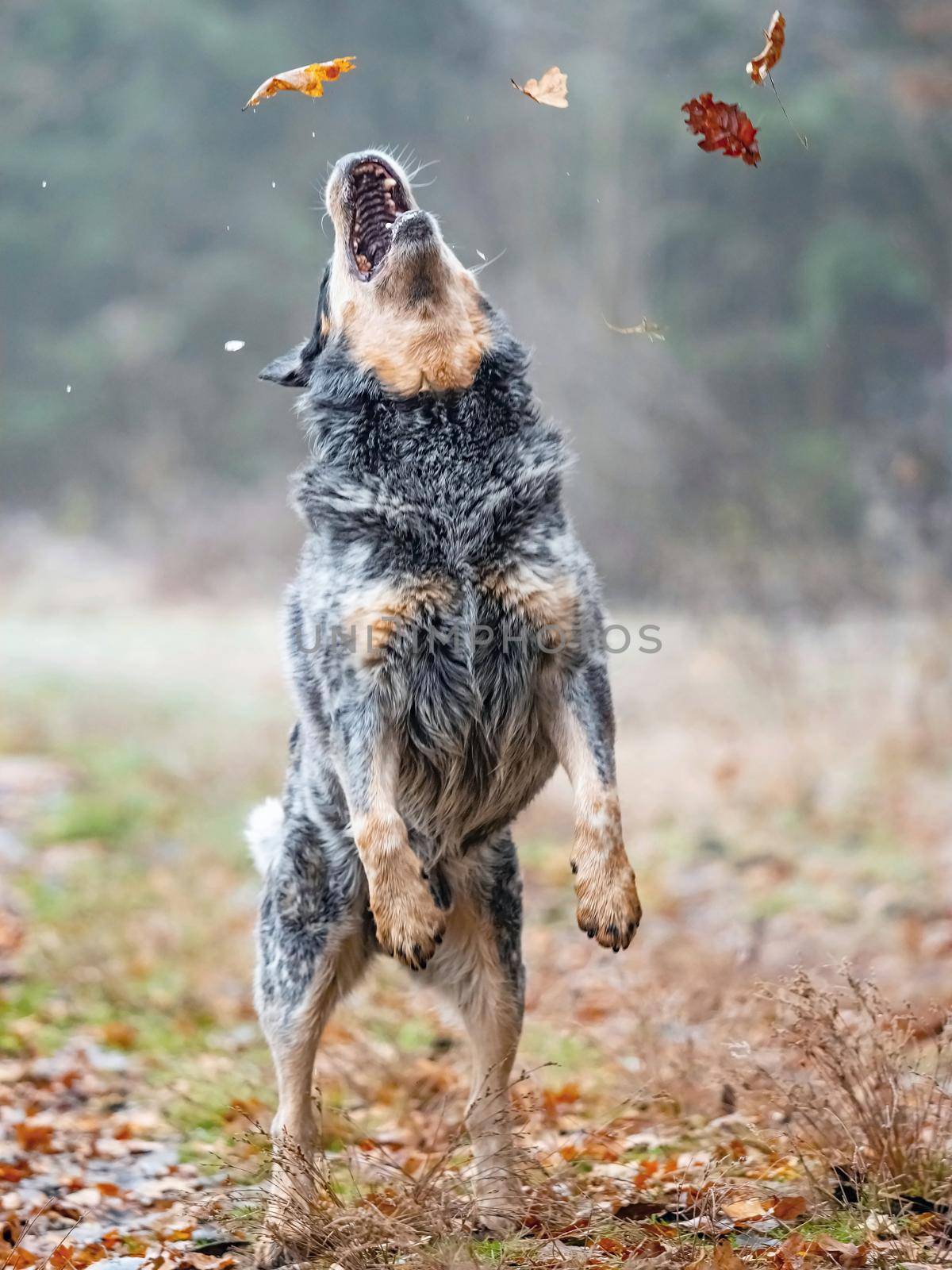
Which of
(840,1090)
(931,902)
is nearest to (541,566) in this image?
Result: (840,1090)

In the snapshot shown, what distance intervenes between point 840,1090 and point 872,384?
1397 cm

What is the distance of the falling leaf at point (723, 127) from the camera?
150 inches

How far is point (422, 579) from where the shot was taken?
3689mm

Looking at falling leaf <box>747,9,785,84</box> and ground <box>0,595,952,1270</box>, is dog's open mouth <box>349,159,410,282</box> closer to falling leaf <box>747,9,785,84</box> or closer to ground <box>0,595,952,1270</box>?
falling leaf <box>747,9,785,84</box>

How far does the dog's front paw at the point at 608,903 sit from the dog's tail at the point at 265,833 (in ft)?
4.01

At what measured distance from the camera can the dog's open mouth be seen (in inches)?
161

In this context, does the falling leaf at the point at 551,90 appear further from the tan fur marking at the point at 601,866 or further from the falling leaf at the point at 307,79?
the tan fur marking at the point at 601,866

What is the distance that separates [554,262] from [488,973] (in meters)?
17.4

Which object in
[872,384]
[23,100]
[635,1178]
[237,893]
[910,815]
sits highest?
[23,100]

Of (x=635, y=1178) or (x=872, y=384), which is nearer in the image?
(x=635, y=1178)

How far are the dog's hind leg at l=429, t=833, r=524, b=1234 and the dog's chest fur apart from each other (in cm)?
22

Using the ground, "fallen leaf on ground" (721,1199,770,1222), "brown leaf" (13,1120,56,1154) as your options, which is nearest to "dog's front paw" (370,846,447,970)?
the ground

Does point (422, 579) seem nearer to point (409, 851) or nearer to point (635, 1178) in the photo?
point (409, 851)

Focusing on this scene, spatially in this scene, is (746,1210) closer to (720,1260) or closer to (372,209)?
(720,1260)
